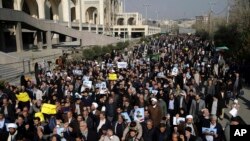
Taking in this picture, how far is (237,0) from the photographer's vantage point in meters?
34.8

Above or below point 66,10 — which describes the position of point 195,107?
below

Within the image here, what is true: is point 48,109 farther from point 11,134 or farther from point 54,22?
point 54,22

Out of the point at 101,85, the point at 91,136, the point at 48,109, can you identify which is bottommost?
the point at 91,136

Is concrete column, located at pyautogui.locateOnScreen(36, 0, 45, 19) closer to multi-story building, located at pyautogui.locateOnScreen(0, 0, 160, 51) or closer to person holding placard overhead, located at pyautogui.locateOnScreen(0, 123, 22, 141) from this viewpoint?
multi-story building, located at pyautogui.locateOnScreen(0, 0, 160, 51)

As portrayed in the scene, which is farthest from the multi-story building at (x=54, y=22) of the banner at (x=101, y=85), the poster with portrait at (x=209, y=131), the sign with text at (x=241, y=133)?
the sign with text at (x=241, y=133)

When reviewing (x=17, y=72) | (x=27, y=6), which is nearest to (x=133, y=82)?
(x=17, y=72)

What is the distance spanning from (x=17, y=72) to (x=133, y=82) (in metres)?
11.8

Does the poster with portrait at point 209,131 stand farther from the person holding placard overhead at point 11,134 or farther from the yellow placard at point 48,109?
the person holding placard overhead at point 11,134

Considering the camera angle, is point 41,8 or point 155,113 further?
point 41,8

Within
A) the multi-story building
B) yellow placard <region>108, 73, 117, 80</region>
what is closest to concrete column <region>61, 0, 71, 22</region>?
the multi-story building

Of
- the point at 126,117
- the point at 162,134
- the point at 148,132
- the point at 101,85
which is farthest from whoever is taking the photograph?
the point at 101,85

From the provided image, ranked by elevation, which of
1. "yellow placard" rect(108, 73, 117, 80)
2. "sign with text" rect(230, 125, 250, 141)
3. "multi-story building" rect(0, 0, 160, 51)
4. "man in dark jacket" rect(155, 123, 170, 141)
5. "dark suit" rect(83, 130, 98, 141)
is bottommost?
"dark suit" rect(83, 130, 98, 141)

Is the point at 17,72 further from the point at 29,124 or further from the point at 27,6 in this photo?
the point at 27,6

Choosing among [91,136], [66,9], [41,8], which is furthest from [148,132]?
[66,9]
